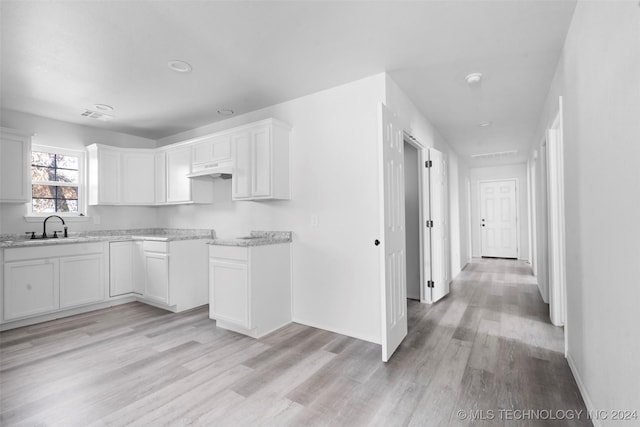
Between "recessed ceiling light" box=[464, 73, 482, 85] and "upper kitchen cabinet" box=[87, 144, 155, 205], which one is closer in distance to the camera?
"recessed ceiling light" box=[464, 73, 482, 85]

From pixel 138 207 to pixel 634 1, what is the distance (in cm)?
572

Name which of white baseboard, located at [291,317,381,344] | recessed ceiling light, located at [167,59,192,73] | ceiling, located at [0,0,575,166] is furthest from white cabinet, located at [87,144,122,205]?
white baseboard, located at [291,317,381,344]

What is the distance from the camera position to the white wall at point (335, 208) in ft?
9.50

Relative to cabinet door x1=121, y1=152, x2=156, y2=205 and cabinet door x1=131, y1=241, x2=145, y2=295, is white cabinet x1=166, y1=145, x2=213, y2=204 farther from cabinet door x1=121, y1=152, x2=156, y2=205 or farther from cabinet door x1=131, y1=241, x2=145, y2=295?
cabinet door x1=131, y1=241, x2=145, y2=295

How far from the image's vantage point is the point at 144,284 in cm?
412

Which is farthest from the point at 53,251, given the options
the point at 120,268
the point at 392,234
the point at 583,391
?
the point at 583,391

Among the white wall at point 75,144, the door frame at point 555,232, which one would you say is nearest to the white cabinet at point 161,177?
the white wall at point 75,144

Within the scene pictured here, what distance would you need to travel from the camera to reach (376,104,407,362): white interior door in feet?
7.84

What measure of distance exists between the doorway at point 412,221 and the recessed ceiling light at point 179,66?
2929 millimetres

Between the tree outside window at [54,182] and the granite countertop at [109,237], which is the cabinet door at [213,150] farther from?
the tree outside window at [54,182]

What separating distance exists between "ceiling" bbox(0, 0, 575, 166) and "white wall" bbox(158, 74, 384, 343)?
24 centimetres

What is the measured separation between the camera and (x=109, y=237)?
410cm

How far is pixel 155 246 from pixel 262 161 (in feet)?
6.28

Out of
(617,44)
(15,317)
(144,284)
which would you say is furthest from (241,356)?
(617,44)
